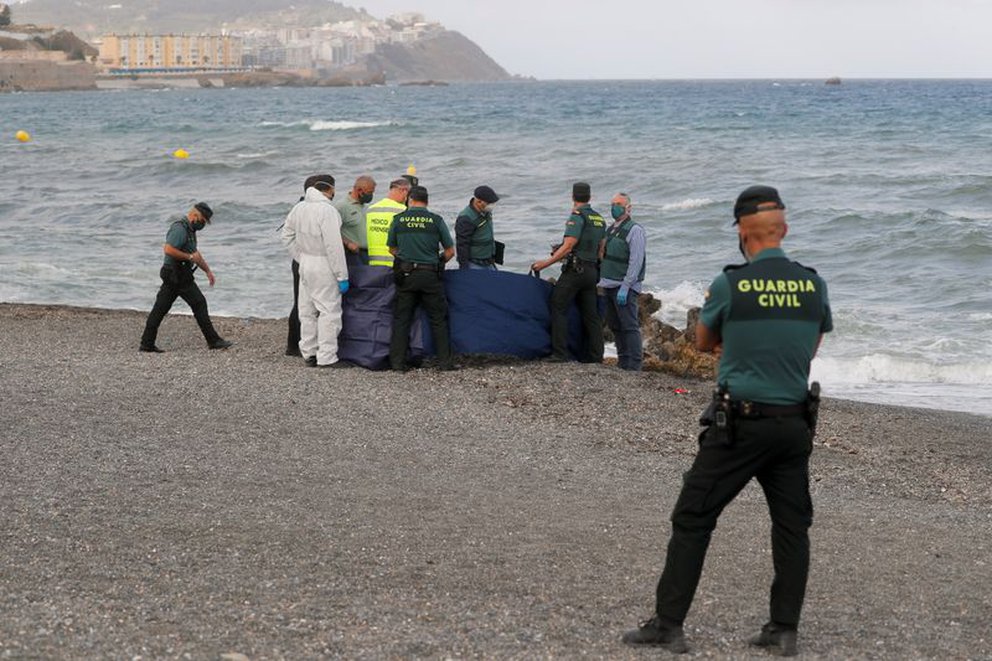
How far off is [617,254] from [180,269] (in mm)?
4253

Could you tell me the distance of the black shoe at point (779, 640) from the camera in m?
5.63

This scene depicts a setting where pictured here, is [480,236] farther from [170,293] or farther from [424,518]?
[424,518]

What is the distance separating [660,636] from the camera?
18.4ft

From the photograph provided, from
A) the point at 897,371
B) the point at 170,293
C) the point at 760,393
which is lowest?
the point at 897,371

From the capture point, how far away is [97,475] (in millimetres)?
8273

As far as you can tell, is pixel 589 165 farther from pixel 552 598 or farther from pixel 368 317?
pixel 552 598

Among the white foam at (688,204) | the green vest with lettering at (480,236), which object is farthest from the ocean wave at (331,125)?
the green vest with lettering at (480,236)

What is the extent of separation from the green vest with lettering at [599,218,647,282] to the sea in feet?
10.5

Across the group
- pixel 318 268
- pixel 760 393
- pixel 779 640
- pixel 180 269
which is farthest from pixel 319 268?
pixel 760 393

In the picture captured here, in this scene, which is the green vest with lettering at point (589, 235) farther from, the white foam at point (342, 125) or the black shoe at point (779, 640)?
the white foam at point (342, 125)

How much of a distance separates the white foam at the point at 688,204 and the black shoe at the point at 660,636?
1065 inches

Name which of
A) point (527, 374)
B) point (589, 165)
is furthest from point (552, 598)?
point (589, 165)

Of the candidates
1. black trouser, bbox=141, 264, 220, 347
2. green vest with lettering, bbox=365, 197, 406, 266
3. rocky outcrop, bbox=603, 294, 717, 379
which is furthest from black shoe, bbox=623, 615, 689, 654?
black trouser, bbox=141, 264, 220, 347

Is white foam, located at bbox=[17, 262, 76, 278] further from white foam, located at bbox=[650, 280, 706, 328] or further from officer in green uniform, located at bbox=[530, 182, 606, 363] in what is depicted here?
officer in green uniform, located at bbox=[530, 182, 606, 363]
